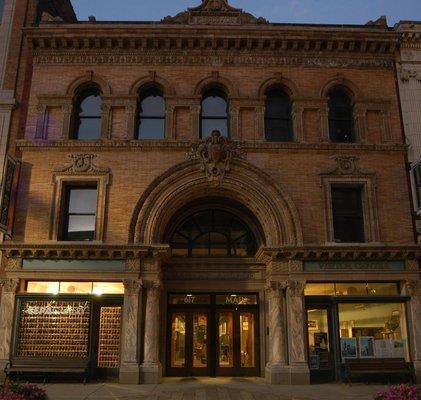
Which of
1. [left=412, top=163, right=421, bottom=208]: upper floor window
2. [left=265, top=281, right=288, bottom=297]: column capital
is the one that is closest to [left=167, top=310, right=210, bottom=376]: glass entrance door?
[left=265, top=281, right=288, bottom=297]: column capital

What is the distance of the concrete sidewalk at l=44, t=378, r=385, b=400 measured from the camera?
13602mm

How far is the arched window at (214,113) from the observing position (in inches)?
768


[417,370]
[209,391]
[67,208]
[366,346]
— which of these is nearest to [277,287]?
[366,346]

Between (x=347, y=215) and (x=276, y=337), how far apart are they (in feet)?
17.6

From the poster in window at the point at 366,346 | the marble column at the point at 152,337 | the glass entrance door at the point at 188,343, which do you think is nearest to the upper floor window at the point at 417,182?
the poster in window at the point at 366,346

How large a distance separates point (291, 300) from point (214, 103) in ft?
27.6

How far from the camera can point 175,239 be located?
19.9m

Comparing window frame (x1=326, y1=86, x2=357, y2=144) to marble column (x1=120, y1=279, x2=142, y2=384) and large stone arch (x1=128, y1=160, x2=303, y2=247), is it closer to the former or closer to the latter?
large stone arch (x1=128, y1=160, x2=303, y2=247)

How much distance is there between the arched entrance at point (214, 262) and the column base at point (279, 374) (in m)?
1.99

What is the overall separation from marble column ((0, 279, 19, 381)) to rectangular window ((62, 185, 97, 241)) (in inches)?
97.9

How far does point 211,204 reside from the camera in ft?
65.6

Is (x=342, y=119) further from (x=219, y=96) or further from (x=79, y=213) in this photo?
(x=79, y=213)

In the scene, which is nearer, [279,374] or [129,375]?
[129,375]

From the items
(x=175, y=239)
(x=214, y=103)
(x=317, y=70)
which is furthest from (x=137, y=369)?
(x=317, y=70)
